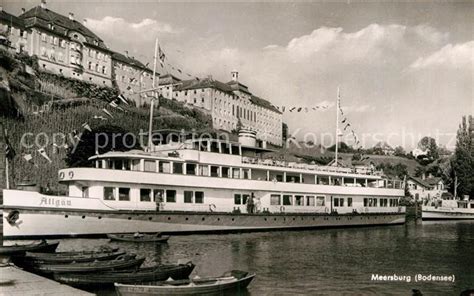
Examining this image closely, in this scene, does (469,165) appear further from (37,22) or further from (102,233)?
(37,22)

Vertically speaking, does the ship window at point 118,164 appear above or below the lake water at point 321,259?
above

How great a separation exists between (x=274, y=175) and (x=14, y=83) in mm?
28110

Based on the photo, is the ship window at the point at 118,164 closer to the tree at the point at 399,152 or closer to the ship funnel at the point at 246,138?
the ship funnel at the point at 246,138

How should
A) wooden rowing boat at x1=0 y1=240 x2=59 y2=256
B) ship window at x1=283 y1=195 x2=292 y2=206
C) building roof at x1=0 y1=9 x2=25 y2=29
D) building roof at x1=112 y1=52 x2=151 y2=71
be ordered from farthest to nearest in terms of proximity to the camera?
1. building roof at x1=112 y1=52 x2=151 y2=71
2. building roof at x1=0 y1=9 x2=25 y2=29
3. ship window at x1=283 y1=195 x2=292 y2=206
4. wooden rowing boat at x1=0 y1=240 x2=59 y2=256

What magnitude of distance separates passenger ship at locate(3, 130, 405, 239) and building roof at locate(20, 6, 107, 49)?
118 feet

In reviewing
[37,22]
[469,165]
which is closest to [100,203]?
[37,22]

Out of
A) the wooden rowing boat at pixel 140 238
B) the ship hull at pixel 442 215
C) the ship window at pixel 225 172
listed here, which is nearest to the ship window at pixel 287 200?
the ship window at pixel 225 172

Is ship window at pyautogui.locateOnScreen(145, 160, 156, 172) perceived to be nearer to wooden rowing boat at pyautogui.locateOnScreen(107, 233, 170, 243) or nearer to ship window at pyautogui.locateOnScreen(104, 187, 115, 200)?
ship window at pyautogui.locateOnScreen(104, 187, 115, 200)

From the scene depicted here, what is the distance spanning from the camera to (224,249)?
19.4 meters

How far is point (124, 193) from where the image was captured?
22.6 metres

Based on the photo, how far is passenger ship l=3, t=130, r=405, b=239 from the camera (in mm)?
20141

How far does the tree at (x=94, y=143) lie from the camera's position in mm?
36500

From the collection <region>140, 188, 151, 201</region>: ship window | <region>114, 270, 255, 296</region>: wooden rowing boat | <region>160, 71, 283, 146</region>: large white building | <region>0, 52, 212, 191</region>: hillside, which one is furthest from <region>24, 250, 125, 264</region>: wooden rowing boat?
<region>160, 71, 283, 146</region>: large white building

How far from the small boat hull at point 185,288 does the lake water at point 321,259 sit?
1.46 meters
